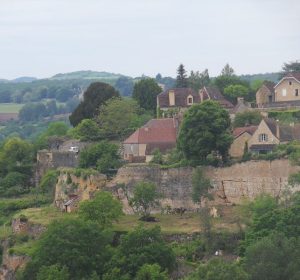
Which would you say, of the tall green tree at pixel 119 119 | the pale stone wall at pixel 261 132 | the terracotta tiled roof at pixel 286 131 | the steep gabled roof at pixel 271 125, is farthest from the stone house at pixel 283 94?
the pale stone wall at pixel 261 132

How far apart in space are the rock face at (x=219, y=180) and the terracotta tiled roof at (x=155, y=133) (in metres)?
4.26

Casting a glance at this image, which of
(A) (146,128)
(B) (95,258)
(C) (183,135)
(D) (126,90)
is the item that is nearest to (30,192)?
(A) (146,128)

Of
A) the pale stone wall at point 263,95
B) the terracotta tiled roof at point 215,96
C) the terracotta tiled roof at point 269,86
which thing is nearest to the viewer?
the terracotta tiled roof at point 215,96

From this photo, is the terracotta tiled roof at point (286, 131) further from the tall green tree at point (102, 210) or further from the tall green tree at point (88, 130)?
the tall green tree at point (88, 130)

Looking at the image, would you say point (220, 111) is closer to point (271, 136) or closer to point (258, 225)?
point (271, 136)

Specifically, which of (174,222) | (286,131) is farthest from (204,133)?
(174,222)

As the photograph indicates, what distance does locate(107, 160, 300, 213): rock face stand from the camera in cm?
4931

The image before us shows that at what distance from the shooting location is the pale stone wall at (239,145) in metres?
52.8

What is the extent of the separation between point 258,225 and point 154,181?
1114 centimetres

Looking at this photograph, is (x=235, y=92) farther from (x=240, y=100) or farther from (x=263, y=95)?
(x=240, y=100)

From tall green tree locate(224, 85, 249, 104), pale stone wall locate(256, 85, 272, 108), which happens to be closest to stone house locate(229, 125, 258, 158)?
pale stone wall locate(256, 85, 272, 108)

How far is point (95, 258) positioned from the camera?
44.0m

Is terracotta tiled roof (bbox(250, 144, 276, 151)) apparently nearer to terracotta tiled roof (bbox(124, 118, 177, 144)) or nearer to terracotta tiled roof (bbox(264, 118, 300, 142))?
terracotta tiled roof (bbox(264, 118, 300, 142))

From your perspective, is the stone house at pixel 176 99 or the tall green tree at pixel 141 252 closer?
the tall green tree at pixel 141 252
